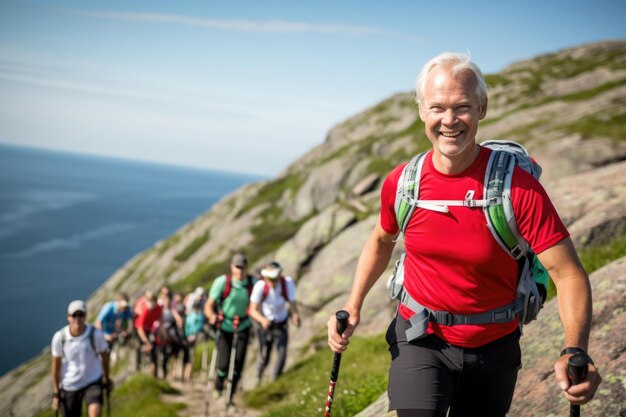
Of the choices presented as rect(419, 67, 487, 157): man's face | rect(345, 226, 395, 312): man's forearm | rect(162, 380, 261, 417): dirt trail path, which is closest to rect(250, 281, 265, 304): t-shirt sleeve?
rect(162, 380, 261, 417): dirt trail path

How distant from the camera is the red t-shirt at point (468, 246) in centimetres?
327

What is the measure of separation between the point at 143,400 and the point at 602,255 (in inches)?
520

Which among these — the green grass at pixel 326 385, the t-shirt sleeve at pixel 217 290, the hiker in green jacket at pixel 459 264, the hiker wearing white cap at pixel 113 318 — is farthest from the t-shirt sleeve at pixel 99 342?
the hiker in green jacket at pixel 459 264

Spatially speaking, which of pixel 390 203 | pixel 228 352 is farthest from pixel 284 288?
pixel 390 203

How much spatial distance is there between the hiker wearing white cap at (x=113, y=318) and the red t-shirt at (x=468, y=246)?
1595 centimetres

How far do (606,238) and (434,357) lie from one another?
10.6 metres

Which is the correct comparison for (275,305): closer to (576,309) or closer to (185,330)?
(185,330)

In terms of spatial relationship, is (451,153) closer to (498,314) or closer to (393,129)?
(498,314)

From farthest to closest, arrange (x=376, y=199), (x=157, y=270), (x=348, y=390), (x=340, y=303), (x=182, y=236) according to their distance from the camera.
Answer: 1. (x=182, y=236)
2. (x=157, y=270)
3. (x=376, y=199)
4. (x=340, y=303)
5. (x=348, y=390)

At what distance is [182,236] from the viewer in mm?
86625

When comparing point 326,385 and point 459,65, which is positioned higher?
point 459,65

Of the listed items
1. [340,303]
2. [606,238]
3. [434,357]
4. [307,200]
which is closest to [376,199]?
[340,303]

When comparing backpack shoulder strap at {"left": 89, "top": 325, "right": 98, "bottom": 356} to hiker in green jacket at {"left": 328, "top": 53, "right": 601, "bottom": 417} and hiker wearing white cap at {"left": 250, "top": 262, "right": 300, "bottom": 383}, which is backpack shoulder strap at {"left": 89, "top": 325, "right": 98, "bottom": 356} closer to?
hiker wearing white cap at {"left": 250, "top": 262, "right": 300, "bottom": 383}

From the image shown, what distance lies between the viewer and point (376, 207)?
3091 centimetres
